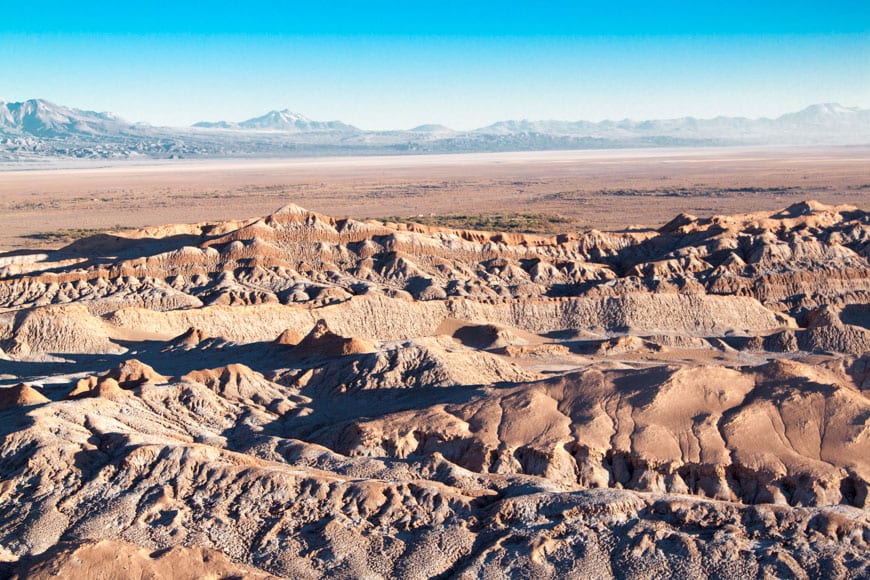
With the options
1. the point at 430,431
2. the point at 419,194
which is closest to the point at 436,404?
the point at 430,431

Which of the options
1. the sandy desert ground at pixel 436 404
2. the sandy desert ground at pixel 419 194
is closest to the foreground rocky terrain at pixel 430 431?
the sandy desert ground at pixel 436 404

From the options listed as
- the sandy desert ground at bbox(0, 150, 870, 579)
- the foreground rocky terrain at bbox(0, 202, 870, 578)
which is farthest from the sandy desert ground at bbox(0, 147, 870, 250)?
the foreground rocky terrain at bbox(0, 202, 870, 578)

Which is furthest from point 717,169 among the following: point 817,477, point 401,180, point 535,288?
point 817,477

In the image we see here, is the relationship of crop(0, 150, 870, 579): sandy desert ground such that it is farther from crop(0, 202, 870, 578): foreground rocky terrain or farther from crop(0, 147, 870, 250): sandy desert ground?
crop(0, 147, 870, 250): sandy desert ground

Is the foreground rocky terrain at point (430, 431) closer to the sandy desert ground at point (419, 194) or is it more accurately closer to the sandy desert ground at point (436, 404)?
the sandy desert ground at point (436, 404)

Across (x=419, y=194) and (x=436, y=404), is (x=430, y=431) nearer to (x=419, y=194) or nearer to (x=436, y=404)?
(x=436, y=404)

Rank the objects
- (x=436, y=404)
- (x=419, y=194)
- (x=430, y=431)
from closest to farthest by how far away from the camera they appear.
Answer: (x=430, y=431)
(x=436, y=404)
(x=419, y=194)
